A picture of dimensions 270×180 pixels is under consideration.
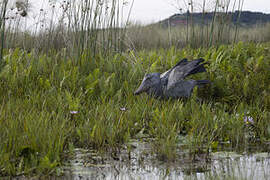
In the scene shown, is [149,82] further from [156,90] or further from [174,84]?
[174,84]

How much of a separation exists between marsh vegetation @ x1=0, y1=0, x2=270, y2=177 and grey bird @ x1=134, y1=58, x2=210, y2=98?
116 millimetres

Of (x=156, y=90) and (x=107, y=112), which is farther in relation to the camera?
(x=156, y=90)

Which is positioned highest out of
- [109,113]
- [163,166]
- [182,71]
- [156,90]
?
[182,71]

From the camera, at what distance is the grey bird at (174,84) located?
4066mm

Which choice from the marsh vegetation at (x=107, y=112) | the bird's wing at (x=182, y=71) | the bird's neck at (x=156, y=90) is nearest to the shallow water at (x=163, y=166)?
the marsh vegetation at (x=107, y=112)

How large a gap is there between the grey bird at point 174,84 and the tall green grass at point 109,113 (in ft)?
0.41

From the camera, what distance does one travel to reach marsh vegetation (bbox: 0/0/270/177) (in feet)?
8.84

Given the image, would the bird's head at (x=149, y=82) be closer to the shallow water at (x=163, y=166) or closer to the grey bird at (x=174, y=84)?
the grey bird at (x=174, y=84)

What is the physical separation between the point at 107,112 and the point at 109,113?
0.10 metres

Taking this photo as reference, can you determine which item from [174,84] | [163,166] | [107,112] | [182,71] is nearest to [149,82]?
[174,84]

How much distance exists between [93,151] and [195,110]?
1.32 metres

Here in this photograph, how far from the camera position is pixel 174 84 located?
4.07m

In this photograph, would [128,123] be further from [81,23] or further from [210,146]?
[81,23]

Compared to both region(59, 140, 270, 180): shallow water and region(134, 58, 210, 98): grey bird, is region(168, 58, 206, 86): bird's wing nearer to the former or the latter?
region(134, 58, 210, 98): grey bird
